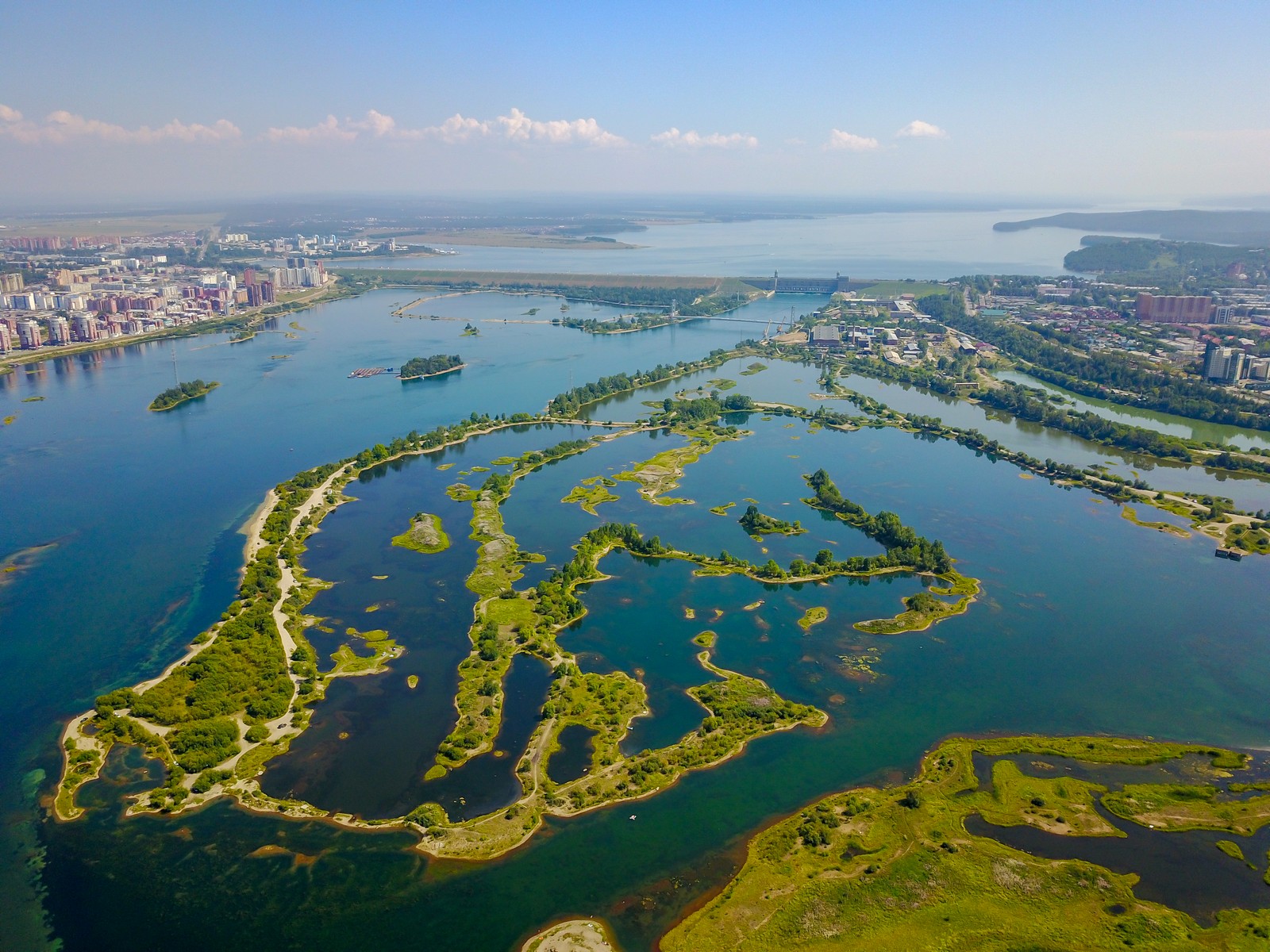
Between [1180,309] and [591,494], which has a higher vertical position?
[1180,309]

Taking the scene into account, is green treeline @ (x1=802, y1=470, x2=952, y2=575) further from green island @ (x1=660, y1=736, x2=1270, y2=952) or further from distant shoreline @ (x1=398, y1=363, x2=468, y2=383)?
distant shoreline @ (x1=398, y1=363, x2=468, y2=383)

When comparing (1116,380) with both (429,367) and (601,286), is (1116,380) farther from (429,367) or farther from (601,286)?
(601,286)

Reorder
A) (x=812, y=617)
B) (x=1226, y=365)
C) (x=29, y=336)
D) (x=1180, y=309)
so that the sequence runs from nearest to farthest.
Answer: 1. (x=812, y=617)
2. (x=1226, y=365)
3. (x=29, y=336)
4. (x=1180, y=309)

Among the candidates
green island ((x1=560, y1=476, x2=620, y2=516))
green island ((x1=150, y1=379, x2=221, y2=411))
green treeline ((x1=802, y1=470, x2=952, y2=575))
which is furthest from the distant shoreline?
green treeline ((x1=802, y1=470, x2=952, y2=575))

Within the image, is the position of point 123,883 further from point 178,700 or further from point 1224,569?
point 1224,569

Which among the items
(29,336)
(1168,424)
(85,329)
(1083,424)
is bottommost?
(1168,424)

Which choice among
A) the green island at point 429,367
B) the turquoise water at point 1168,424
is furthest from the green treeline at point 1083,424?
the green island at point 429,367

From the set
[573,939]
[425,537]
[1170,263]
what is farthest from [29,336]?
[1170,263]
